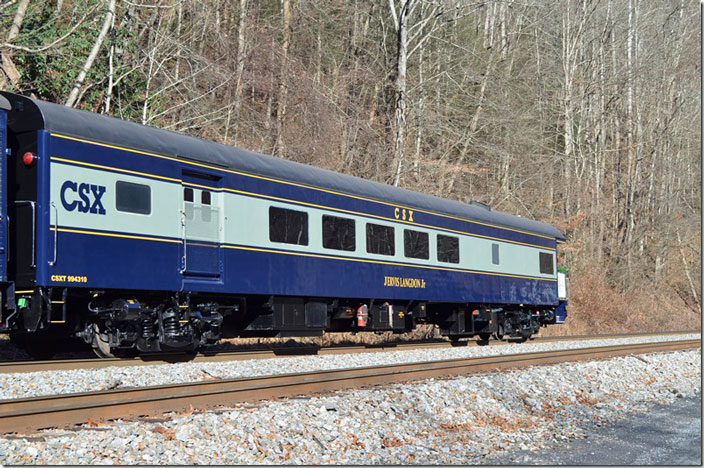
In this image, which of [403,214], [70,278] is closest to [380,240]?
[403,214]

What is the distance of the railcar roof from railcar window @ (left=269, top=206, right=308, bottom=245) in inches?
24.4

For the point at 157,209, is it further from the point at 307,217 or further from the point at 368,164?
the point at 368,164

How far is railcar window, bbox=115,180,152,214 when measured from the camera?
39.0ft

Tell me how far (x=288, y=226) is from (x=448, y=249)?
601cm

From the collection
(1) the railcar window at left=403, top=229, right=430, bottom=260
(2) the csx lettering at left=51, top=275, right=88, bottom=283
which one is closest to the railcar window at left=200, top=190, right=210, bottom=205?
(2) the csx lettering at left=51, top=275, right=88, bottom=283

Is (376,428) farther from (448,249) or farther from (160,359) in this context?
(448,249)

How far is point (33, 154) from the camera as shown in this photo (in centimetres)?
1102

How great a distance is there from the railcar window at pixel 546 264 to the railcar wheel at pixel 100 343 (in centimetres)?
1516

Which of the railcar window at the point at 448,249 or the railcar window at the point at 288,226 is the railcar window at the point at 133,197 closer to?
the railcar window at the point at 288,226

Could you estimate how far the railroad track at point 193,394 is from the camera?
7.77m

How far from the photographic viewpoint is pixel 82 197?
11328 millimetres

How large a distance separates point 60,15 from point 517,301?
14668mm

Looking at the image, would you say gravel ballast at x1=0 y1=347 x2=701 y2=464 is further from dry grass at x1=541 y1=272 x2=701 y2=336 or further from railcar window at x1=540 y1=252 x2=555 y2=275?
dry grass at x1=541 y1=272 x2=701 y2=336

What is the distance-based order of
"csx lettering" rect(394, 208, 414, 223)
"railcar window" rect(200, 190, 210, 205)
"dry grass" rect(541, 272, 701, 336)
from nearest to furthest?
"railcar window" rect(200, 190, 210, 205)
"csx lettering" rect(394, 208, 414, 223)
"dry grass" rect(541, 272, 701, 336)
